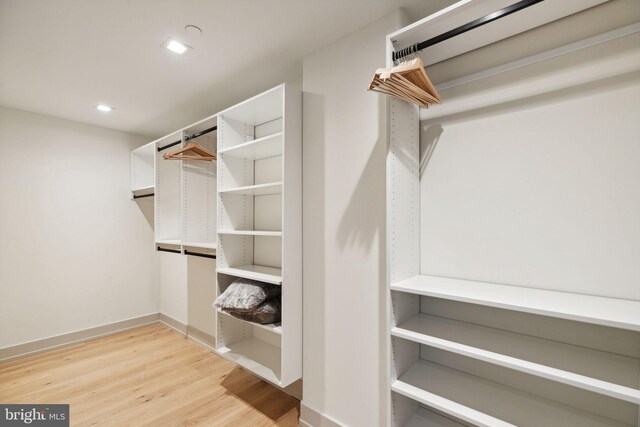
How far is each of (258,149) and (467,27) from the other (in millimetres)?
1515

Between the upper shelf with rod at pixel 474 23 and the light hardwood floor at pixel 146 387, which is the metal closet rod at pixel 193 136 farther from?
the light hardwood floor at pixel 146 387

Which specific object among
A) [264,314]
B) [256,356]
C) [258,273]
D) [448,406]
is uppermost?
[258,273]

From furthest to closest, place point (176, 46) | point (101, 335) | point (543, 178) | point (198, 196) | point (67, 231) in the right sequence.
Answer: point (101, 335) < point (67, 231) < point (198, 196) < point (176, 46) < point (543, 178)

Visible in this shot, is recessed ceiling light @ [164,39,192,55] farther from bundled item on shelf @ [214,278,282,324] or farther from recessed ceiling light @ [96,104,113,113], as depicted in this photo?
bundled item on shelf @ [214,278,282,324]

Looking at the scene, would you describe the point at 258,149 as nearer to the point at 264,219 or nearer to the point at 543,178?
the point at 264,219

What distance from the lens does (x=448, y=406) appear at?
3.85 ft

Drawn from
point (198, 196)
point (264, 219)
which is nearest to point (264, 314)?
point (264, 219)

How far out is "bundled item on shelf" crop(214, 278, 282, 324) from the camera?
1940 mm

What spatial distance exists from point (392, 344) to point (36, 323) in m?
3.92

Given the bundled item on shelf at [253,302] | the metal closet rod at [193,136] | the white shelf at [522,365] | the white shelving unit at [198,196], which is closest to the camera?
the white shelf at [522,365]

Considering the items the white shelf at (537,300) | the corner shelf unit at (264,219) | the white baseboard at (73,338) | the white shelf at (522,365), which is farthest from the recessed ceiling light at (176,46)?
the white baseboard at (73,338)

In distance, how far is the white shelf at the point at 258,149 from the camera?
76.7 inches

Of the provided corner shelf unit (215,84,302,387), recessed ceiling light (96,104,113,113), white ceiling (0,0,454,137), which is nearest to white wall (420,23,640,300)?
white ceiling (0,0,454,137)

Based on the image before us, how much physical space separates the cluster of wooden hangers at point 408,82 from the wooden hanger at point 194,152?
5.98 ft
